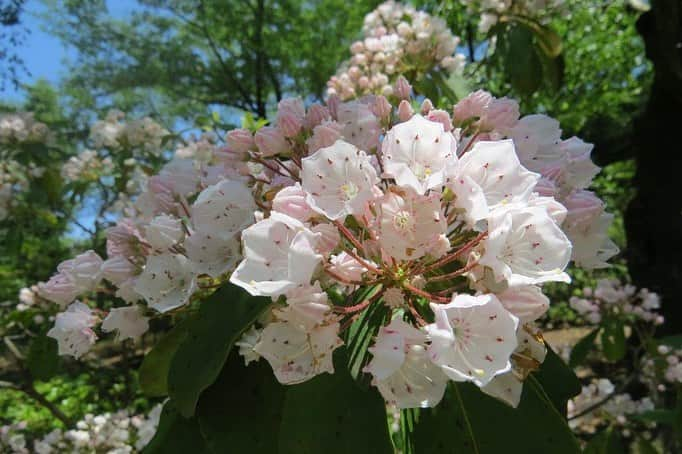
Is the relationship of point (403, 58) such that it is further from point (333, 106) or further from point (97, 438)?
point (97, 438)

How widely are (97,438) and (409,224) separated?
222cm

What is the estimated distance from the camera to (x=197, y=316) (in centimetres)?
89

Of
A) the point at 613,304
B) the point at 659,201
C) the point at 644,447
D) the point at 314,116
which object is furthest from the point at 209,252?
the point at 659,201

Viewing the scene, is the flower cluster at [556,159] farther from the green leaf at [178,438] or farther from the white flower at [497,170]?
the green leaf at [178,438]

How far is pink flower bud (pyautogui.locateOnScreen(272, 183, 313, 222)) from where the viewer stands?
71 cm

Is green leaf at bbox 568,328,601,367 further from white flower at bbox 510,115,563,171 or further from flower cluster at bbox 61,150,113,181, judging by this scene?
flower cluster at bbox 61,150,113,181

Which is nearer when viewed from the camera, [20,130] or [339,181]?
[339,181]

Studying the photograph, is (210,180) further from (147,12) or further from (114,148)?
(147,12)

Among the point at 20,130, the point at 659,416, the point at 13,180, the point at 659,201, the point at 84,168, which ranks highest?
the point at 20,130

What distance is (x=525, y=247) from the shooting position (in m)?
0.70

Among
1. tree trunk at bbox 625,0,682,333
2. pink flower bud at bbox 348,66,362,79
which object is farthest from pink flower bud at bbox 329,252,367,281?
tree trunk at bbox 625,0,682,333

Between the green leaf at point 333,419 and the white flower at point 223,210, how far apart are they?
0.91 ft

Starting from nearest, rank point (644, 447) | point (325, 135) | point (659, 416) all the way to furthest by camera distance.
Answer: point (325, 135) → point (659, 416) → point (644, 447)

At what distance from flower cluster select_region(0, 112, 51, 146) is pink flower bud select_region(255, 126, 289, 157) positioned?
9.31 ft
